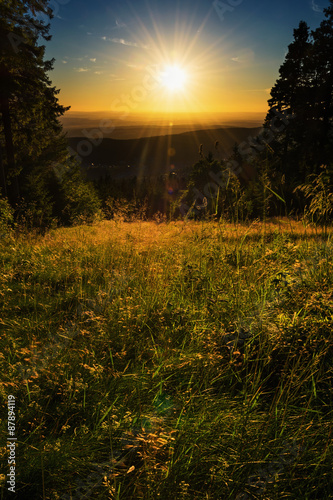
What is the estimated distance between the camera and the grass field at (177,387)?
4.87 ft

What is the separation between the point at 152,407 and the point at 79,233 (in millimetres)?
5415

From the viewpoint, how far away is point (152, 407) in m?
1.87

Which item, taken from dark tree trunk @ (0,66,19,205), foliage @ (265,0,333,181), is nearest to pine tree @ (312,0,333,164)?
foliage @ (265,0,333,181)

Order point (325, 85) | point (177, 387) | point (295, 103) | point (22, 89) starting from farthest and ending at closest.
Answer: point (295, 103), point (325, 85), point (22, 89), point (177, 387)

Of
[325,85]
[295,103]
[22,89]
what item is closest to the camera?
[22,89]

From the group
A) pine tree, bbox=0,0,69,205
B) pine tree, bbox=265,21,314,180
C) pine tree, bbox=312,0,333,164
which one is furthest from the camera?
pine tree, bbox=265,21,314,180

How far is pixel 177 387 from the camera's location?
2.10m

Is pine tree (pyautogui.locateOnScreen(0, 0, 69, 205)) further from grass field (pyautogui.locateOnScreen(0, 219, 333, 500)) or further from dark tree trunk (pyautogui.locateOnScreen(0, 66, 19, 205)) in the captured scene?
grass field (pyautogui.locateOnScreen(0, 219, 333, 500))

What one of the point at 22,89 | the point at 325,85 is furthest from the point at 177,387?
the point at 325,85

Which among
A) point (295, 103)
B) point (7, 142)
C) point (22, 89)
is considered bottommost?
point (7, 142)

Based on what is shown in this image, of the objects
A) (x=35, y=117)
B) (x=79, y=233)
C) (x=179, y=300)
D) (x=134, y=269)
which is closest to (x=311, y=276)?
(x=179, y=300)

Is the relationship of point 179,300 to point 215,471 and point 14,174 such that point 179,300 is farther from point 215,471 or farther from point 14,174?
point 14,174

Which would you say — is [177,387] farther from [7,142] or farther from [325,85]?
[325,85]

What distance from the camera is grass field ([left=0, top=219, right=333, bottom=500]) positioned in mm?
1485
